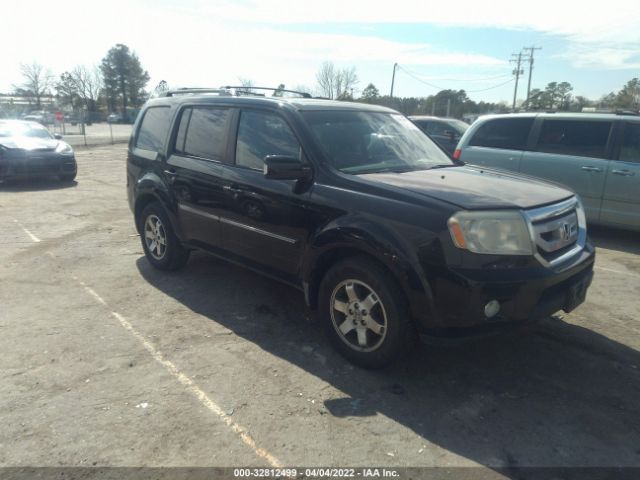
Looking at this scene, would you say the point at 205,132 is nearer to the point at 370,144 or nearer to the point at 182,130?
the point at 182,130

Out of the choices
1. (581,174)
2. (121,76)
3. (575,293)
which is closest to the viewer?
(575,293)

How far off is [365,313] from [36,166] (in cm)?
1069

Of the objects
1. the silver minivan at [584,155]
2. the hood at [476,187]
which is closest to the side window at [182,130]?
the hood at [476,187]

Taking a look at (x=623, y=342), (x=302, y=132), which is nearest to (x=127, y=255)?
(x=302, y=132)

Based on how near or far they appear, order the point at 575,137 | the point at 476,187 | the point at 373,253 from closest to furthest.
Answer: the point at 373,253 → the point at 476,187 → the point at 575,137

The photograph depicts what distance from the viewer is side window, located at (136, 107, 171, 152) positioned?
17.2ft

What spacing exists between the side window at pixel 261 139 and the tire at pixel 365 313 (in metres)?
1.06

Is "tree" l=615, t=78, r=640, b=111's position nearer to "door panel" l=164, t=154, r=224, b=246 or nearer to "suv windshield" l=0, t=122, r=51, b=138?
"suv windshield" l=0, t=122, r=51, b=138

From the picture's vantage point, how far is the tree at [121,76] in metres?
78.9

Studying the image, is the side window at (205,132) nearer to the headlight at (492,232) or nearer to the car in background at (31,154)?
the headlight at (492,232)

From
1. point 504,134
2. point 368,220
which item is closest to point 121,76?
point 504,134

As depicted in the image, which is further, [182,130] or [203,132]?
[182,130]

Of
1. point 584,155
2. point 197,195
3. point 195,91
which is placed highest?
point 195,91

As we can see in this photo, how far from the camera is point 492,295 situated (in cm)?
289
